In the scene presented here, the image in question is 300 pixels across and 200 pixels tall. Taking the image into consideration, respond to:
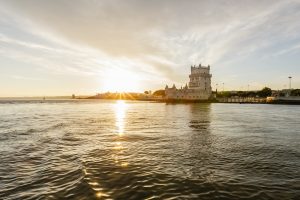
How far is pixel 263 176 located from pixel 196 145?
30.6 feet

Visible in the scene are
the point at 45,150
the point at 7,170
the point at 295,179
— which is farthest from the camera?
the point at 45,150

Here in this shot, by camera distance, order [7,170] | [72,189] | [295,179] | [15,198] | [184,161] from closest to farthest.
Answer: [15,198], [72,189], [295,179], [7,170], [184,161]

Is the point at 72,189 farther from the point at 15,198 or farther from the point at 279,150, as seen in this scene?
the point at 279,150

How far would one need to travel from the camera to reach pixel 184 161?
1762cm

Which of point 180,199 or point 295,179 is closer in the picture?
point 180,199

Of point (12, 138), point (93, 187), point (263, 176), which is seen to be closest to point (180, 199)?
point (93, 187)

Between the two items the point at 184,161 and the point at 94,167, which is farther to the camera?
the point at 184,161

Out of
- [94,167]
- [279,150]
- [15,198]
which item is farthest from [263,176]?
[15,198]

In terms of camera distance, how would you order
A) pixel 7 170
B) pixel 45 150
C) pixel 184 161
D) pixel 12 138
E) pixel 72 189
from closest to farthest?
pixel 72 189
pixel 7 170
pixel 184 161
pixel 45 150
pixel 12 138

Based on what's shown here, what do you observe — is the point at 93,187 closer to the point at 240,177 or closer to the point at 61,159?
the point at 61,159

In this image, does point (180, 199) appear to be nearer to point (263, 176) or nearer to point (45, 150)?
point (263, 176)

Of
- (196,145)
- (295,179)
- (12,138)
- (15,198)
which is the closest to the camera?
(15,198)

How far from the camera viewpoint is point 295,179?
13.9 metres

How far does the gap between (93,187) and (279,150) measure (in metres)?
15.6
